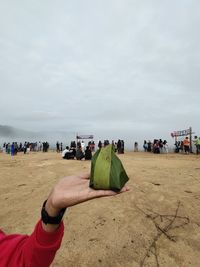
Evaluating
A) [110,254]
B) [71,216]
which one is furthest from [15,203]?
[110,254]

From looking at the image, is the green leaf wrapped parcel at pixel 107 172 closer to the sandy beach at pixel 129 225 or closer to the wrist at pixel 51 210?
the wrist at pixel 51 210

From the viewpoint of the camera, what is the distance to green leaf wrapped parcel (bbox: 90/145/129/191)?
152 cm

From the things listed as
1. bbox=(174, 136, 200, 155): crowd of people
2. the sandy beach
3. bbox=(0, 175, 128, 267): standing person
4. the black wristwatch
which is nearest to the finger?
bbox=(0, 175, 128, 267): standing person

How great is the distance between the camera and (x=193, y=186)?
823cm

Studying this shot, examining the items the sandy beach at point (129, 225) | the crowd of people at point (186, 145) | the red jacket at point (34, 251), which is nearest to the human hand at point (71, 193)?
the red jacket at point (34, 251)

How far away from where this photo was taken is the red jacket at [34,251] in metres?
1.53

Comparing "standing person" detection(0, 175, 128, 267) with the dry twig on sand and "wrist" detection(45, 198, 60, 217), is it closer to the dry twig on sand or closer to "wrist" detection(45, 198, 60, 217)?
"wrist" detection(45, 198, 60, 217)

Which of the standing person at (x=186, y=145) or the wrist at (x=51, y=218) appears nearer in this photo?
the wrist at (x=51, y=218)

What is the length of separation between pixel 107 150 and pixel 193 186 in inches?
288

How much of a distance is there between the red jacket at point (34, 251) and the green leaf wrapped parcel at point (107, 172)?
0.37 metres

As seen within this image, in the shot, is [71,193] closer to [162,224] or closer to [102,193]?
[102,193]

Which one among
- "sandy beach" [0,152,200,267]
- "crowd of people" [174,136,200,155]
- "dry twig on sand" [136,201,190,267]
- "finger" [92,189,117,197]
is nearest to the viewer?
"finger" [92,189,117,197]

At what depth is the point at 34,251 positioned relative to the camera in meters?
1.53

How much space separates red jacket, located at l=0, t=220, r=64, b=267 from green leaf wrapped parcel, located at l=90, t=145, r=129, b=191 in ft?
1.21
